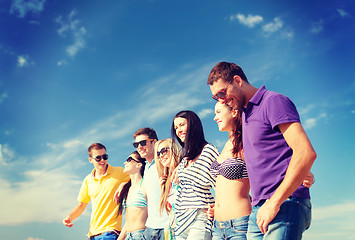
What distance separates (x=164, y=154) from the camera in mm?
7801

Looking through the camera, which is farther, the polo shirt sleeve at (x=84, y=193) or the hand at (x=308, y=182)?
the polo shirt sleeve at (x=84, y=193)

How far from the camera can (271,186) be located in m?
3.69

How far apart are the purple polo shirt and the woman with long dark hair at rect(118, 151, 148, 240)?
5052 mm

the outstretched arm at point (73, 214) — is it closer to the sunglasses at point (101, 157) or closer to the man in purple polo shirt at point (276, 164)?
the sunglasses at point (101, 157)

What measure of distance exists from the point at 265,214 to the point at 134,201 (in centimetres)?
584

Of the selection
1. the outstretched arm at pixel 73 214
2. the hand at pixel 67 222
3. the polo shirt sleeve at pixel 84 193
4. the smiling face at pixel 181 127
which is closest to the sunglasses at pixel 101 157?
the polo shirt sleeve at pixel 84 193

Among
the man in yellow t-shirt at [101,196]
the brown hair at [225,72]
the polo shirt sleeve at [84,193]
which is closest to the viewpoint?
the brown hair at [225,72]

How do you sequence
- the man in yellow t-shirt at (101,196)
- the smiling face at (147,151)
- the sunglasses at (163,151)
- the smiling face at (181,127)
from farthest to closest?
the man in yellow t-shirt at (101,196), the smiling face at (147,151), the sunglasses at (163,151), the smiling face at (181,127)

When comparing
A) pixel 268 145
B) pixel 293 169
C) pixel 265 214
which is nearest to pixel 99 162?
pixel 268 145

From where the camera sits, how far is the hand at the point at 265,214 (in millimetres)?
3480

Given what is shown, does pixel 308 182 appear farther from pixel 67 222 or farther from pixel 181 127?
pixel 67 222

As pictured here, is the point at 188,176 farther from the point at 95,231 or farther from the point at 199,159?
the point at 95,231

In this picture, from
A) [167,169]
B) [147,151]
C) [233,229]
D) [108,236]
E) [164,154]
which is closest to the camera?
[233,229]

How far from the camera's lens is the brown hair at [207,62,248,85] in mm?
4438
